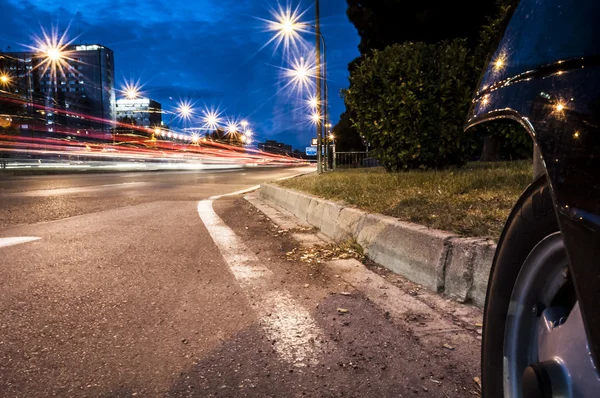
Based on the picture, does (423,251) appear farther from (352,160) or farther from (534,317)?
(352,160)

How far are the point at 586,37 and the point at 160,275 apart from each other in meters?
3.78

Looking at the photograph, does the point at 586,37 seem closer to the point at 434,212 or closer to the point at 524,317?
the point at 524,317

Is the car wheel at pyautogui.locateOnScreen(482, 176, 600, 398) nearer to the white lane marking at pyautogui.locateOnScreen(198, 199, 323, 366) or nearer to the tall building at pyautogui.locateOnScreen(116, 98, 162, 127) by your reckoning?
the white lane marking at pyautogui.locateOnScreen(198, 199, 323, 366)

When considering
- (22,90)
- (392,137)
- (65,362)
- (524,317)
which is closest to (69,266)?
(65,362)

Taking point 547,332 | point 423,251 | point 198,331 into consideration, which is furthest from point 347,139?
point 547,332

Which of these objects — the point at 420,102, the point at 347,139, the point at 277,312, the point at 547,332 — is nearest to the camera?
the point at 547,332

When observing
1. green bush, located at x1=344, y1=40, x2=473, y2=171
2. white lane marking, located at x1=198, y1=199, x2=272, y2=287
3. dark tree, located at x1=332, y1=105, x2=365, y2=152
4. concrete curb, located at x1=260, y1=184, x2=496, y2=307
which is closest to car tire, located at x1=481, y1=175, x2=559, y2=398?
concrete curb, located at x1=260, y1=184, x2=496, y2=307

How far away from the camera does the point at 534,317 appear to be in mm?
1405

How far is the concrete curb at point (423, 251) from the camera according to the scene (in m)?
3.04

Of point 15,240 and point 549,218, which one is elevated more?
point 549,218

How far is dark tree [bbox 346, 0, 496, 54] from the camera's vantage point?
56.6ft

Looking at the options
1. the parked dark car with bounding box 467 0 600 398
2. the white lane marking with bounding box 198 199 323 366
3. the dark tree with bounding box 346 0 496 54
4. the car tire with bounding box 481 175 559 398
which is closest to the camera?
the parked dark car with bounding box 467 0 600 398

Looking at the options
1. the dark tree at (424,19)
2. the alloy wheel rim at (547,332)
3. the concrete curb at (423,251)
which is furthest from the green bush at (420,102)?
the alloy wheel rim at (547,332)

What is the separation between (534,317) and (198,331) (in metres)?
2.03
